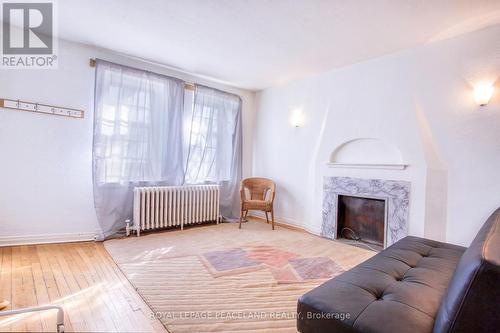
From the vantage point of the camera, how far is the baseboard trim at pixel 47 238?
2877mm

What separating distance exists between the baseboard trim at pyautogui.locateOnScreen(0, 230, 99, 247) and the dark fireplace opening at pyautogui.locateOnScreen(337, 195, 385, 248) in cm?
338

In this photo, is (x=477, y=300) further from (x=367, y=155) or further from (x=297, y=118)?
(x=297, y=118)

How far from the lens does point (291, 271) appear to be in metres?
2.50

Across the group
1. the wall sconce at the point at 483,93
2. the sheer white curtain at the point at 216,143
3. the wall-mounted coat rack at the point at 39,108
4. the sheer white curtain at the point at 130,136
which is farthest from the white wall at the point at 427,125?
the wall-mounted coat rack at the point at 39,108

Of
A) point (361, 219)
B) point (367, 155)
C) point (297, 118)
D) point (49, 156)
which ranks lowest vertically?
point (361, 219)

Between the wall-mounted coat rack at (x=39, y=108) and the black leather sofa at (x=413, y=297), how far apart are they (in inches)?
133

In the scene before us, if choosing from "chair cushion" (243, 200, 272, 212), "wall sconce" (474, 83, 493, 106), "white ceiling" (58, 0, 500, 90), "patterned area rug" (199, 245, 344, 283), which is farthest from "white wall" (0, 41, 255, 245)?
"wall sconce" (474, 83, 493, 106)

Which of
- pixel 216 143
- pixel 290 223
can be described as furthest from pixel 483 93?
pixel 216 143

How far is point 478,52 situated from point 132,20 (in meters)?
3.53

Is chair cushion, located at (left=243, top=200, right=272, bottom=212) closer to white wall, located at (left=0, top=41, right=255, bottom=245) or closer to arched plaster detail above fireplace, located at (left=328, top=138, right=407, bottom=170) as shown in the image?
arched plaster detail above fireplace, located at (left=328, top=138, right=407, bottom=170)

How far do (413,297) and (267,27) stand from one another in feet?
8.51

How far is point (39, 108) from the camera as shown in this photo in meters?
2.98

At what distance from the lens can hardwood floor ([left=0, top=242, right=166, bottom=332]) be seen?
5.25ft

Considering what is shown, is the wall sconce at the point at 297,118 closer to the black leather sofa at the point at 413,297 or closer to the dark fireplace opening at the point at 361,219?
the dark fireplace opening at the point at 361,219
